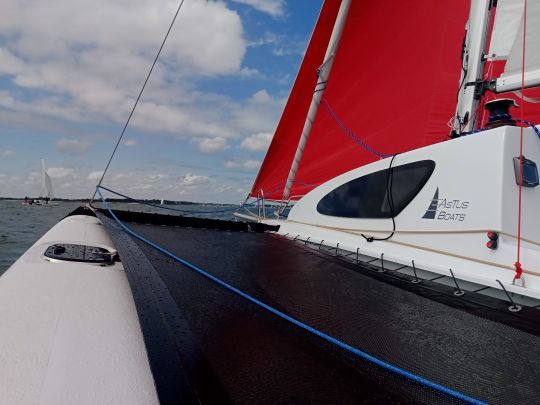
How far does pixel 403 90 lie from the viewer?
245 inches

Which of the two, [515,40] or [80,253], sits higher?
[515,40]

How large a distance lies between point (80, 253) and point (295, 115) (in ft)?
18.0

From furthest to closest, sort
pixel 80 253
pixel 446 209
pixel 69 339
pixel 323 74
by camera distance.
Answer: pixel 323 74 < pixel 446 209 < pixel 80 253 < pixel 69 339

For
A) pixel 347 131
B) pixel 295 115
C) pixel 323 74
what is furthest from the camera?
pixel 295 115

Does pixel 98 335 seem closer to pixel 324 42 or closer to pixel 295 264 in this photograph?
pixel 295 264

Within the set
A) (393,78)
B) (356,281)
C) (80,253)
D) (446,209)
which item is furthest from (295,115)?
(80,253)

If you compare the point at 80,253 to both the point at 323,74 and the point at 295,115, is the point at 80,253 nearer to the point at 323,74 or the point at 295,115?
the point at 323,74

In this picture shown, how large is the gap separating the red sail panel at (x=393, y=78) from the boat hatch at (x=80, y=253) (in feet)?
15.7

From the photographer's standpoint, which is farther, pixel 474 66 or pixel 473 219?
pixel 474 66

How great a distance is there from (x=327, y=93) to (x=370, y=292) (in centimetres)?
495

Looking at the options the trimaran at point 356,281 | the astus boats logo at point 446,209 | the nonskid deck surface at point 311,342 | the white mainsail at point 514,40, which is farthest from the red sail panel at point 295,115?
the nonskid deck surface at point 311,342

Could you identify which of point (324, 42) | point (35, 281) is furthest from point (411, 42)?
point (35, 281)

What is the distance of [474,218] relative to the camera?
2.87m

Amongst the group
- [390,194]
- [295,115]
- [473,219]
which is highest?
[295,115]
